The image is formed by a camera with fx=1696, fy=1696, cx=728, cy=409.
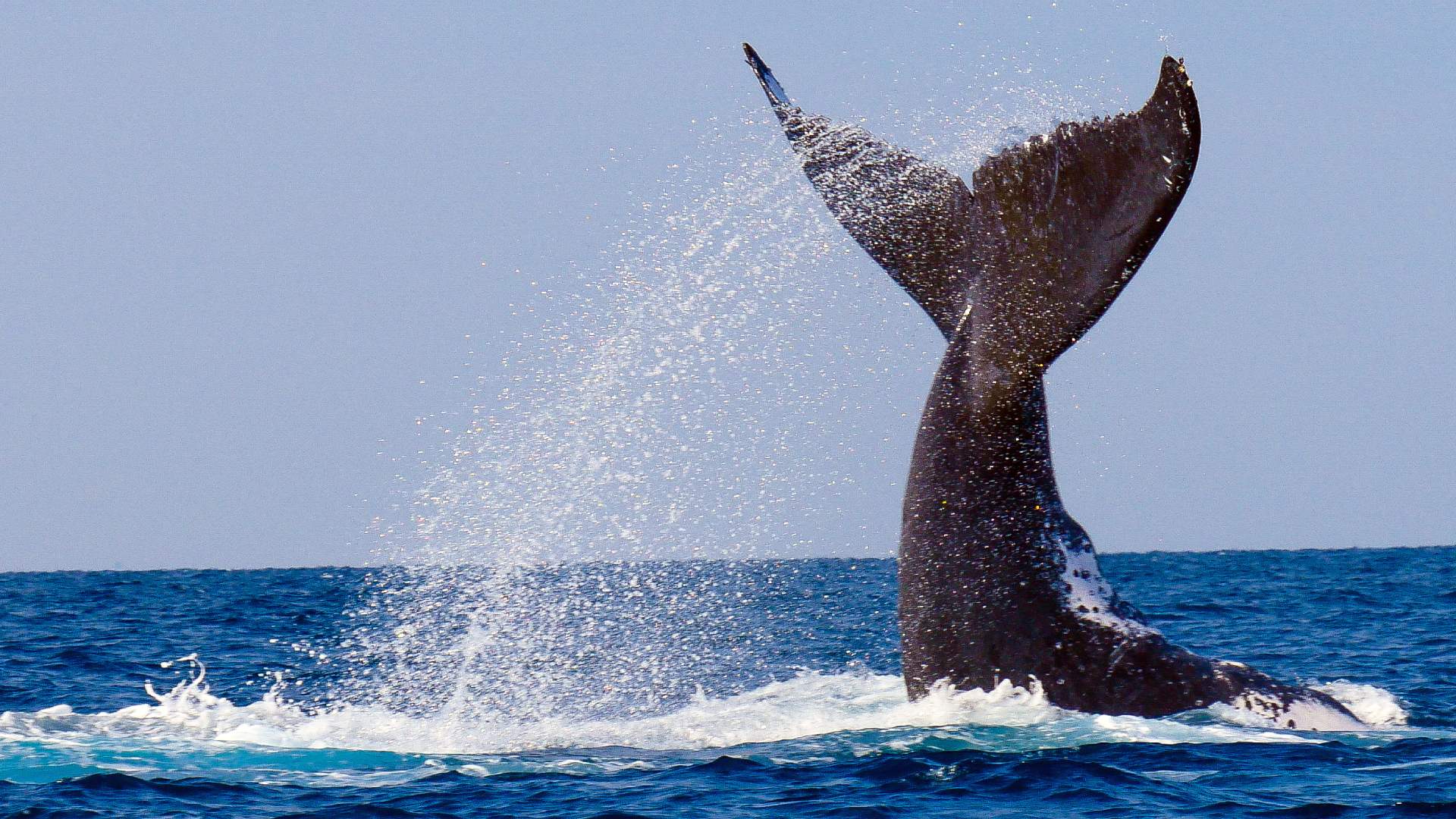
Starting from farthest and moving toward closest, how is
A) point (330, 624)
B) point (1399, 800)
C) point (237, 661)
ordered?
point (330, 624) → point (237, 661) → point (1399, 800)

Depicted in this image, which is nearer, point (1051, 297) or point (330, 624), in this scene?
point (1051, 297)

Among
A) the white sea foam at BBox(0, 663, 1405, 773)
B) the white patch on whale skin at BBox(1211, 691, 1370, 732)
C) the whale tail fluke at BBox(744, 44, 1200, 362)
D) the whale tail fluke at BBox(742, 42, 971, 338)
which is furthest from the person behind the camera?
the white patch on whale skin at BBox(1211, 691, 1370, 732)

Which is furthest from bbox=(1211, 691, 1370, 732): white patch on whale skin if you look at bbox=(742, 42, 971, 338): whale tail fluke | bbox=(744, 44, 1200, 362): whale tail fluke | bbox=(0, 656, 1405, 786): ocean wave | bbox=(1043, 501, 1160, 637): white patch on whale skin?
bbox=(742, 42, 971, 338): whale tail fluke

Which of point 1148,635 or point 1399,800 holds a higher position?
point 1148,635

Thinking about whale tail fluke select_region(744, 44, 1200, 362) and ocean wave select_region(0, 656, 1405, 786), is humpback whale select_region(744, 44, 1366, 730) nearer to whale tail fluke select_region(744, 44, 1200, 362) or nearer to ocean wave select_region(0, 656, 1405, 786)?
whale tail fluke select_region(744, 44, 1200, 362)

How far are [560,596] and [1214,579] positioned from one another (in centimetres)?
1496

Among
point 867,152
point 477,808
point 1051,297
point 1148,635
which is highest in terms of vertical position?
point 867,152

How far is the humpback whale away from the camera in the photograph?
841cm

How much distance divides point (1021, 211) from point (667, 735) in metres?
4.01

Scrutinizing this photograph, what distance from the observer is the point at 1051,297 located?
8.31 metres

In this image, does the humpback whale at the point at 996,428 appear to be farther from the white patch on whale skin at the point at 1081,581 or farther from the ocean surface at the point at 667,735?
the ocean surface at the point at 667,735

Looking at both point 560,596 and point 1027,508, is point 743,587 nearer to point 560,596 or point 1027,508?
point 560,596

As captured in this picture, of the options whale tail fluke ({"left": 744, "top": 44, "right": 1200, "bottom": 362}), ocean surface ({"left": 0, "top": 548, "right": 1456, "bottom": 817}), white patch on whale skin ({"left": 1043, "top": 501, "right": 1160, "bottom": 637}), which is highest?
whale tail fluke ({"left": 744, "top": 44, "right": 1200, "bottom": 362})

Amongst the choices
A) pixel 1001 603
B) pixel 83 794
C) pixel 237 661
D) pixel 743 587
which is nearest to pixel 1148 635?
pixel 1001 603
